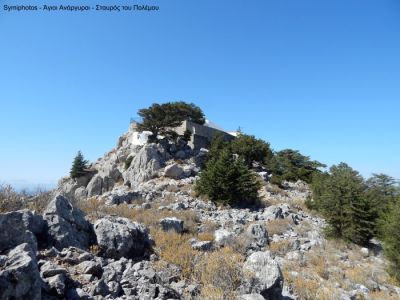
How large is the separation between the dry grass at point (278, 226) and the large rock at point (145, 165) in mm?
15708

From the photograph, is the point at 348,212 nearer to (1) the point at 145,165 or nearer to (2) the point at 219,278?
(2) the point at 219,278

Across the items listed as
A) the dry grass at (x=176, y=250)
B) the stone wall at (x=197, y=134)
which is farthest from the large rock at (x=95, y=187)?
the dry grass at (x=176, y=250)

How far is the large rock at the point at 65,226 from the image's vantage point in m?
6.33

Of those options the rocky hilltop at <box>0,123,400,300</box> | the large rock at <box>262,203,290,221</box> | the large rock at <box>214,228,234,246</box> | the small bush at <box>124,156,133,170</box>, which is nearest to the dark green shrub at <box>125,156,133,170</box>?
the small bush at <box>124,156,133,170</box>

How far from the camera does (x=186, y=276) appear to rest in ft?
20.2

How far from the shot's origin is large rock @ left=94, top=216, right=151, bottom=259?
674 cm

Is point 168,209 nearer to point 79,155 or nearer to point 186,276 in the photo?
point 186,276

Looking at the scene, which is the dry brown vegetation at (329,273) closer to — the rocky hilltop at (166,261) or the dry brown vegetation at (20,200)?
the rocky hilltop at (166,261)

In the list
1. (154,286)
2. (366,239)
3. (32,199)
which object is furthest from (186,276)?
(366,239)

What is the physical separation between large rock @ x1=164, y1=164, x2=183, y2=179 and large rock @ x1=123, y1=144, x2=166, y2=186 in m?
1.57

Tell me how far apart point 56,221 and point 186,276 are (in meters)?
3.06

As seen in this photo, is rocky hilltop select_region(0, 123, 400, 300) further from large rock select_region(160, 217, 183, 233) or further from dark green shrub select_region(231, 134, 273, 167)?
dark green shrub select_region(231, 134, 273, 167)

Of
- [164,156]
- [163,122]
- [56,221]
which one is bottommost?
[56,221]

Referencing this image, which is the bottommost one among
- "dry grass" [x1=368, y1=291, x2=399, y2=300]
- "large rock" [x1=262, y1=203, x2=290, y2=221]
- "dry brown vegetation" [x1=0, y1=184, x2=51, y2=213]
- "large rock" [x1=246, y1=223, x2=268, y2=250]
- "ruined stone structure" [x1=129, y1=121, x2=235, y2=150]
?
"dry grass" [x1=368, y1=291, x2=399, y2=300]
